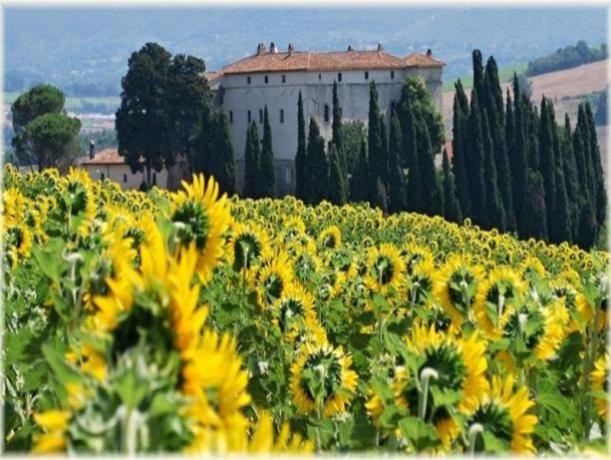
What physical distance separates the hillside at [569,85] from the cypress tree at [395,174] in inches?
2397

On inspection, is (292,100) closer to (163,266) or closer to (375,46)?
(375,46)

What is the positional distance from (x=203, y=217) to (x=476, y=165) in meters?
36.8

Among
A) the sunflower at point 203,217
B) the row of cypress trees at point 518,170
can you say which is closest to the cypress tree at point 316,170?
the row of cypress trees at point 518,170

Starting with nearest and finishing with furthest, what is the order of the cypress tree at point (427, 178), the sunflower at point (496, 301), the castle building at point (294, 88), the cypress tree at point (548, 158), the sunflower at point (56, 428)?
the sunflower at point (56, 428), the sunflower at point (496, 301), the cypress tree at point (548, 158), the cypress tree at point (427, 178), the castle building at point (294, 88)

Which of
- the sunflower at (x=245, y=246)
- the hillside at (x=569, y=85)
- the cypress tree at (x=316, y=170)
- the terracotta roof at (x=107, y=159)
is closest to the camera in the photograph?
the sunflower at (x=245, y=246)

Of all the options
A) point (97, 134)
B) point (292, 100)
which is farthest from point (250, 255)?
point (97, 134)

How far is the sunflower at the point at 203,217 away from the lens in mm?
2152

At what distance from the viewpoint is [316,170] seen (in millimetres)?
40062

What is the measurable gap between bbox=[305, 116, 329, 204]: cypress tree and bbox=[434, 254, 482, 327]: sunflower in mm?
35686

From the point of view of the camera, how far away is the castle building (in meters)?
57.7

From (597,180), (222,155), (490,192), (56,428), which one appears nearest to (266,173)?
(222,155)

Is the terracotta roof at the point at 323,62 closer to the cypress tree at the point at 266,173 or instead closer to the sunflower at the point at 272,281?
the cypress tree at the point at 266,173

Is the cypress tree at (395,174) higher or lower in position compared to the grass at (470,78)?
lower

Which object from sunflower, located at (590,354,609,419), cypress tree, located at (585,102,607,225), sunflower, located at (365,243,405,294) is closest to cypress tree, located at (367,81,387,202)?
cypress tree, located at (585,102,607,225)
